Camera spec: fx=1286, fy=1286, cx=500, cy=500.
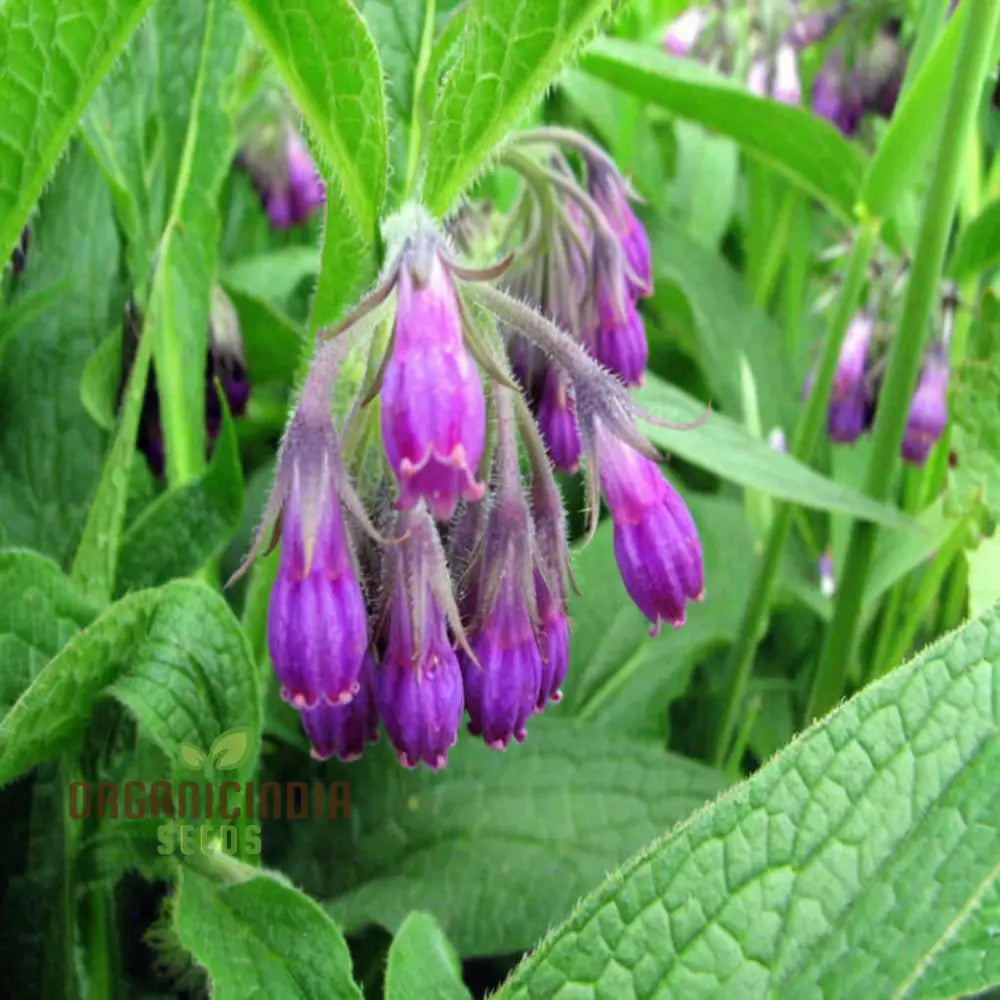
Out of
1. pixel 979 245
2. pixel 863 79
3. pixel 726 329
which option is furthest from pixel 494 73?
pixel 863 79

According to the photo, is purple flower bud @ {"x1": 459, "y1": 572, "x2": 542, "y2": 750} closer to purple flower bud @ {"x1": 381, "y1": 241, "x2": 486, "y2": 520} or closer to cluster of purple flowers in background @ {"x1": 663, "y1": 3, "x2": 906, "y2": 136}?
purple flower bud @ {"x1": 381, "y1": 241, "x2": 486, "y2": 520}

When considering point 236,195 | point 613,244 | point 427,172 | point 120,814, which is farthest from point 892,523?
point 236,195

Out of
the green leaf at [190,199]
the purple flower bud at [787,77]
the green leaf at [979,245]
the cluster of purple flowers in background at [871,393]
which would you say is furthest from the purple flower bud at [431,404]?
A: the purple flower bud at [787,77]

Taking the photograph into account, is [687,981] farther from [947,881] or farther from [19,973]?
[19,973]

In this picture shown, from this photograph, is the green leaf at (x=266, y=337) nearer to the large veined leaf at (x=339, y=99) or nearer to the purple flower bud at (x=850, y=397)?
the large veined leaf at (x=339, y=99)

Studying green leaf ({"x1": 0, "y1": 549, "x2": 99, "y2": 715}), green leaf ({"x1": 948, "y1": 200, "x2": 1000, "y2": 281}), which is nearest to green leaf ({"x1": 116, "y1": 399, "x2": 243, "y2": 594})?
green leaf ({"x1": 0, "y1": 549, "x2": 99, "y2": 715})

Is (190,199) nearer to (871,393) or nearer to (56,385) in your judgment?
(56,385)
